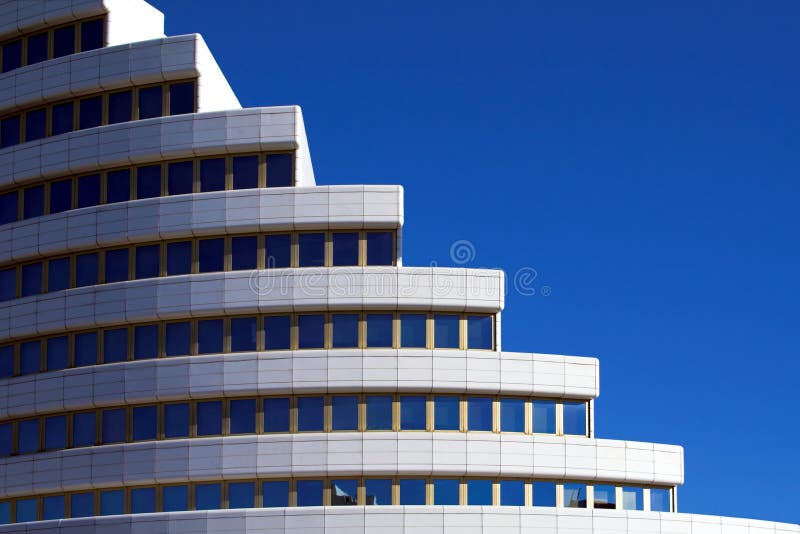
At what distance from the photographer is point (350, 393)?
2672 inches

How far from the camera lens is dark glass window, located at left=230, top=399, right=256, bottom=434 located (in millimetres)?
68312

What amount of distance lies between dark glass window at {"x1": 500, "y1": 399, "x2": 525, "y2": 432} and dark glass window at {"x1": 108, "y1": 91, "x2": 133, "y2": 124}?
77.2 feet

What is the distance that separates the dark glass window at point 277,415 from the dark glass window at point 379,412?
3833mm

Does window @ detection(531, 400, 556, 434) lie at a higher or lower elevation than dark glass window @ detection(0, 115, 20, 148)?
lower

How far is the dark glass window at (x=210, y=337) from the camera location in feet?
228

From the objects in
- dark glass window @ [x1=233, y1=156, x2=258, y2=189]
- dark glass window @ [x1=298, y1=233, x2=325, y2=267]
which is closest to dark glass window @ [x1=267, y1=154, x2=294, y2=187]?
dark glass window @ [x1=233, y1=156, x2=258, y2=189]

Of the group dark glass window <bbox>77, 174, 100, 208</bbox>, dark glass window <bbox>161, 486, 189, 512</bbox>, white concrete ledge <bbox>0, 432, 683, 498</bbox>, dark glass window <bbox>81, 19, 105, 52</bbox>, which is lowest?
dark glass window <bbox>161, 486, 189, 512</bbox>

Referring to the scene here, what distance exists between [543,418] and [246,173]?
1838 cm

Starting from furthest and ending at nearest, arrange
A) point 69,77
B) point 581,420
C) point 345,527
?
point 69,77
point 581,420
point 345,527

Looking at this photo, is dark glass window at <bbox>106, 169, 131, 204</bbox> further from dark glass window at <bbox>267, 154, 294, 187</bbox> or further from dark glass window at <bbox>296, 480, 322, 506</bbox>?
dark glass window at <bbox>296, 480, 322, 506</bbox>

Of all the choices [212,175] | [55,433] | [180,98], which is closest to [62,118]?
[180,98]

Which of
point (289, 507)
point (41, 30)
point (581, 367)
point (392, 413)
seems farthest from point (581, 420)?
point (41, 30)

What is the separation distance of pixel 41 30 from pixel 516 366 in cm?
3051

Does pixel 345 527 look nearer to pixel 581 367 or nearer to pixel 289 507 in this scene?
pixel 289 507
